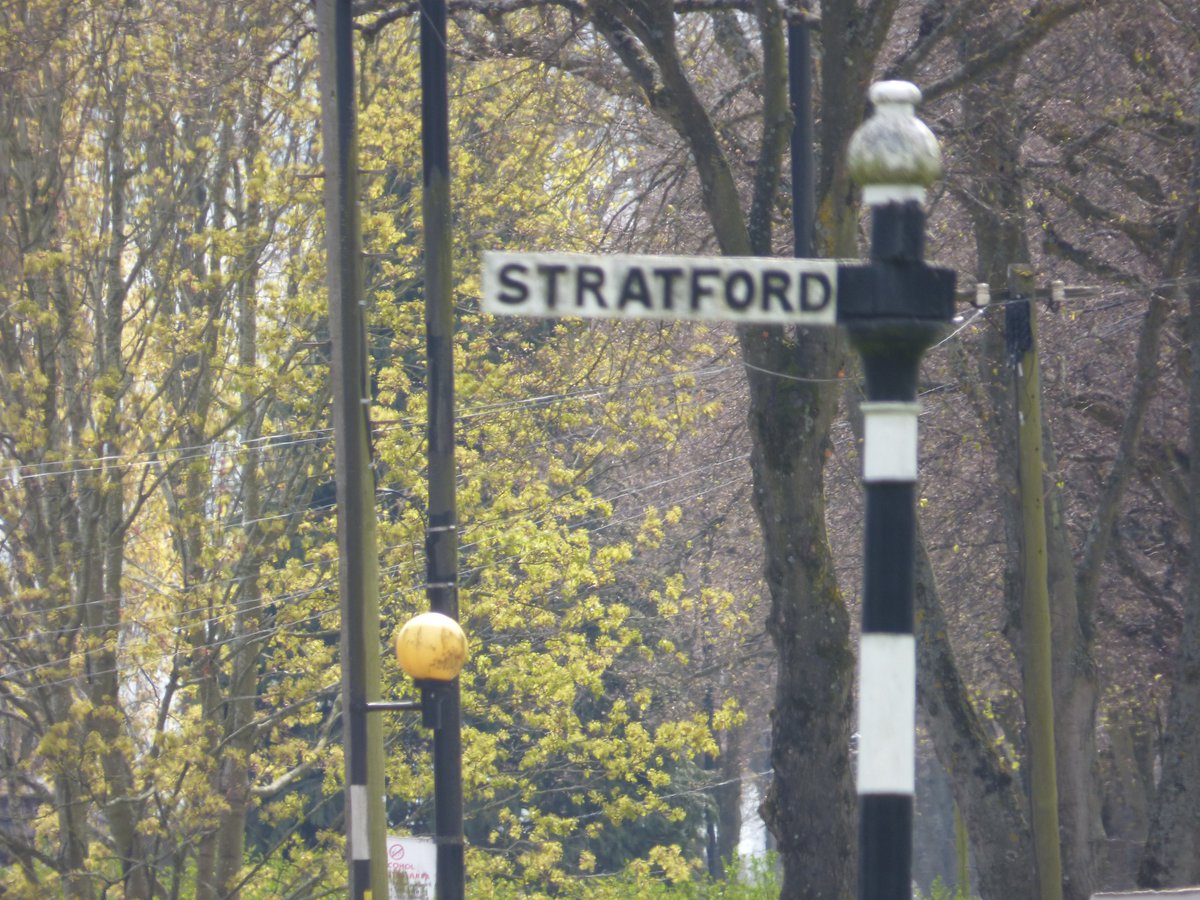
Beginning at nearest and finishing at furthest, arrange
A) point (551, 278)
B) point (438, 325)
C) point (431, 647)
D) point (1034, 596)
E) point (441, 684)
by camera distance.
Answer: point (551, 278) → point (431, 647) → point (441, 684) → point (438, 325) → point (1034, 596)

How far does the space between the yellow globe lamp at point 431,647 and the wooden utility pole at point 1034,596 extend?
5516 millimetres

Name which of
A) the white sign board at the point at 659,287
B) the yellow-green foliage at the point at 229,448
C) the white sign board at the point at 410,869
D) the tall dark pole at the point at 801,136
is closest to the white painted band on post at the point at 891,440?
the white sign board at the point at 659,287

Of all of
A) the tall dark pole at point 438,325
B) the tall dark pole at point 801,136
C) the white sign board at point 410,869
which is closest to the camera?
the tall dark pole at point 438,325

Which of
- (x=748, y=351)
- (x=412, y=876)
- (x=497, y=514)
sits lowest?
(x=412, y=876)

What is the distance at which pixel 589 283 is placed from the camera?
3.38 meters

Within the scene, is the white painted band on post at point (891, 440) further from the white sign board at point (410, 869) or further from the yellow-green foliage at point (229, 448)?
the yellow-green foliage at point (229, 448)

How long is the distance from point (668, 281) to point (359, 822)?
302 inches

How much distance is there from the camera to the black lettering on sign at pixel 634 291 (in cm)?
340

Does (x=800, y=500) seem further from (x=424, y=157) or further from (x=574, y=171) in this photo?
(x=574, y=171)

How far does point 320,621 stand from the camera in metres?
16.5

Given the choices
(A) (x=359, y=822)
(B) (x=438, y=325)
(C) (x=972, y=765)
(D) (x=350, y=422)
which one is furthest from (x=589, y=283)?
(C) (x=972, y=765)

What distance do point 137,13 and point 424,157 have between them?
6.12m

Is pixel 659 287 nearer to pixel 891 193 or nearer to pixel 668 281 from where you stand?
pixel 668 281

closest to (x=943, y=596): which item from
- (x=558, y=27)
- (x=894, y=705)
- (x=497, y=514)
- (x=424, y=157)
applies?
(x=497, y=514)
